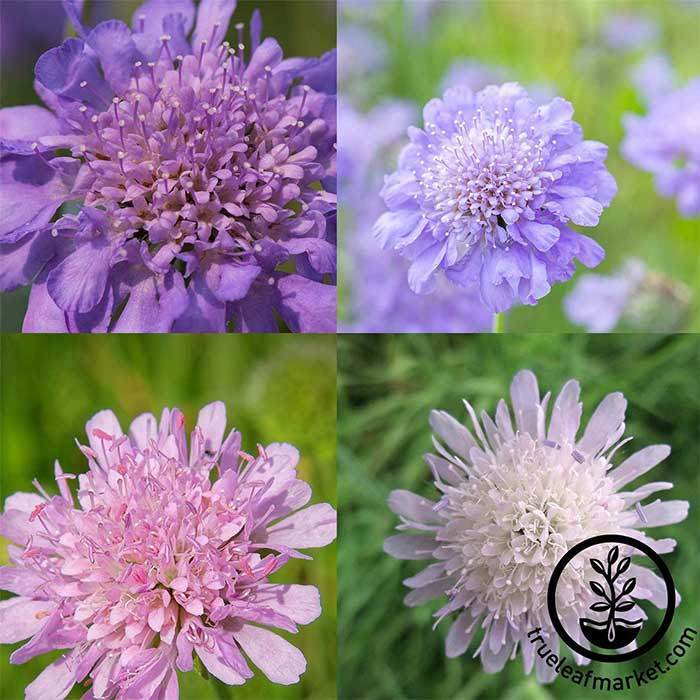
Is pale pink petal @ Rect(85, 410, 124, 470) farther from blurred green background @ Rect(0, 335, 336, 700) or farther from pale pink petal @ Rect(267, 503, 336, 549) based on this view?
pale pink petal @ Rect(267, 503, 336, 549)

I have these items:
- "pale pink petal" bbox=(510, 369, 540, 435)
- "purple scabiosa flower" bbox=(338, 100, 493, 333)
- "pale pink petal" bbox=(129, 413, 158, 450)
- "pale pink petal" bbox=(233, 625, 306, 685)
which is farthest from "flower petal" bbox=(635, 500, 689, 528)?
"pale pink petal" bbox=(129, 413, 158, 450)

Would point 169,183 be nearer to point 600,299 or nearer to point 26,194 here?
point 26,194

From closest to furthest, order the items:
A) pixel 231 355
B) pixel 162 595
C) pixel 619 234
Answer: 1. pixel 162 595
2. pixel 231 355
3. pixel 619 234

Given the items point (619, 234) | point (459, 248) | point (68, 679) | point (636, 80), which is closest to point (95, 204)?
point (459, 248)

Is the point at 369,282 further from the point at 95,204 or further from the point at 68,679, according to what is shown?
the point at 68,679

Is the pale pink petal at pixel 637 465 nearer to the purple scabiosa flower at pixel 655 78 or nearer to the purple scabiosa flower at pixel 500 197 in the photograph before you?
the purple scabiosa flower at pixel 500 197

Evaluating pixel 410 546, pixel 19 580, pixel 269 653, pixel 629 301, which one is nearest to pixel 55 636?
pixel 19 580

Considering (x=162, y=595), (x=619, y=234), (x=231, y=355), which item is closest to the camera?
(x=162, y=595)

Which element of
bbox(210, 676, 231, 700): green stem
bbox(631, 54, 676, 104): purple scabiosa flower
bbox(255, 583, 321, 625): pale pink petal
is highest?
bbox(631, 54, 676, 104): purple scabiosa flower

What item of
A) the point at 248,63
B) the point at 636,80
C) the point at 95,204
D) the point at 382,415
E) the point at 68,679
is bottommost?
the point at 68,679
